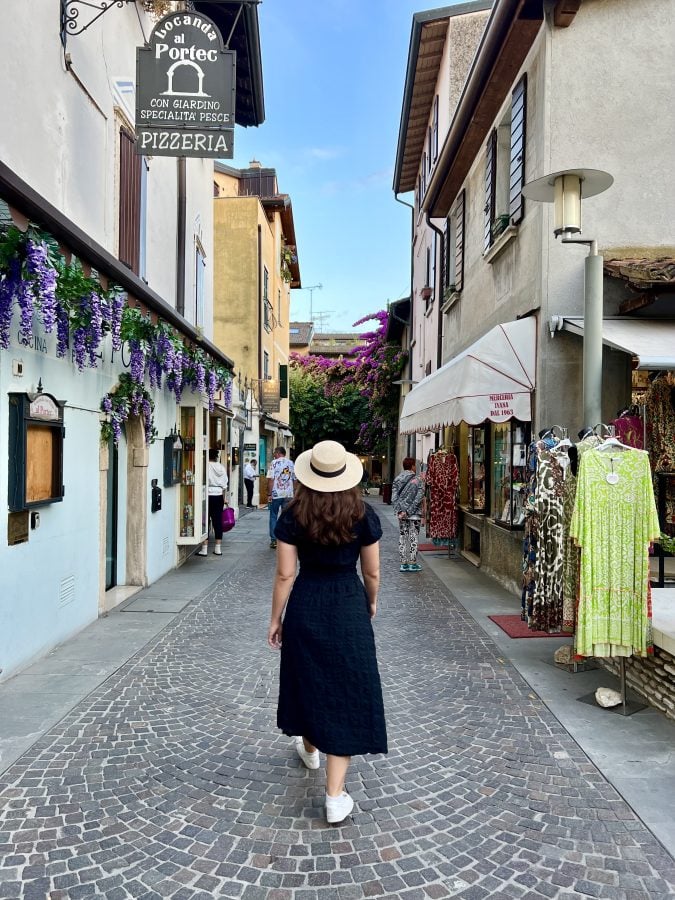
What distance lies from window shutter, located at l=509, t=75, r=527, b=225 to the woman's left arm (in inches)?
250

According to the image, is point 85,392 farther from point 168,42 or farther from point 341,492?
point 341,492

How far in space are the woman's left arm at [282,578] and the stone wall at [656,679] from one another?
265cm

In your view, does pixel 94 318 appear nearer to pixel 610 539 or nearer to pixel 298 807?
pixel 298 807

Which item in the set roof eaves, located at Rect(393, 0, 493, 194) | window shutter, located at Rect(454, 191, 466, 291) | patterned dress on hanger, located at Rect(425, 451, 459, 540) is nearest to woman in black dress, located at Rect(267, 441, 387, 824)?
patterned dress on hanger, located at Rect(425, 451, 459, 540)

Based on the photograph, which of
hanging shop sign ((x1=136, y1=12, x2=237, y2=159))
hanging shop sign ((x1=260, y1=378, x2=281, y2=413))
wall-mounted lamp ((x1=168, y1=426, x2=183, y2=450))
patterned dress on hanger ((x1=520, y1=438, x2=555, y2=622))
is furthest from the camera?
hanging shop sign ((x1=260, y1=378, x2=281, y2=413))

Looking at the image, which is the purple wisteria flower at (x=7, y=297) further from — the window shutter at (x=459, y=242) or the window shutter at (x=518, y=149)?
the window shutter at (x=459, y=242)

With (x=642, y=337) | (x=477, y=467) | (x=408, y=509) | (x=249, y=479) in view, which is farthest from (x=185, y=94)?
(x=249, y=479)

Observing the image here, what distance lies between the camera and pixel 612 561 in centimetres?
459

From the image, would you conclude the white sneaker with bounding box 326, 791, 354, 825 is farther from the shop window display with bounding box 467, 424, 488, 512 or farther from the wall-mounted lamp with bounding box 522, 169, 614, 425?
the shop window display with bounding box 467, 424, 488, 512

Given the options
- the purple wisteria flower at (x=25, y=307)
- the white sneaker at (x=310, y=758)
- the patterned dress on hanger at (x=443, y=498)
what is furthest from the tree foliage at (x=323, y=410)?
the white sneaker at (x=310, y=758)

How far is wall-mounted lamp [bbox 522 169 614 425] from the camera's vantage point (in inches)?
195

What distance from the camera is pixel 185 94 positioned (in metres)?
6.81

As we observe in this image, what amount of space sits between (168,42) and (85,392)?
379 centimetres

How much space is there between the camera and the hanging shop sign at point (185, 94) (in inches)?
263
